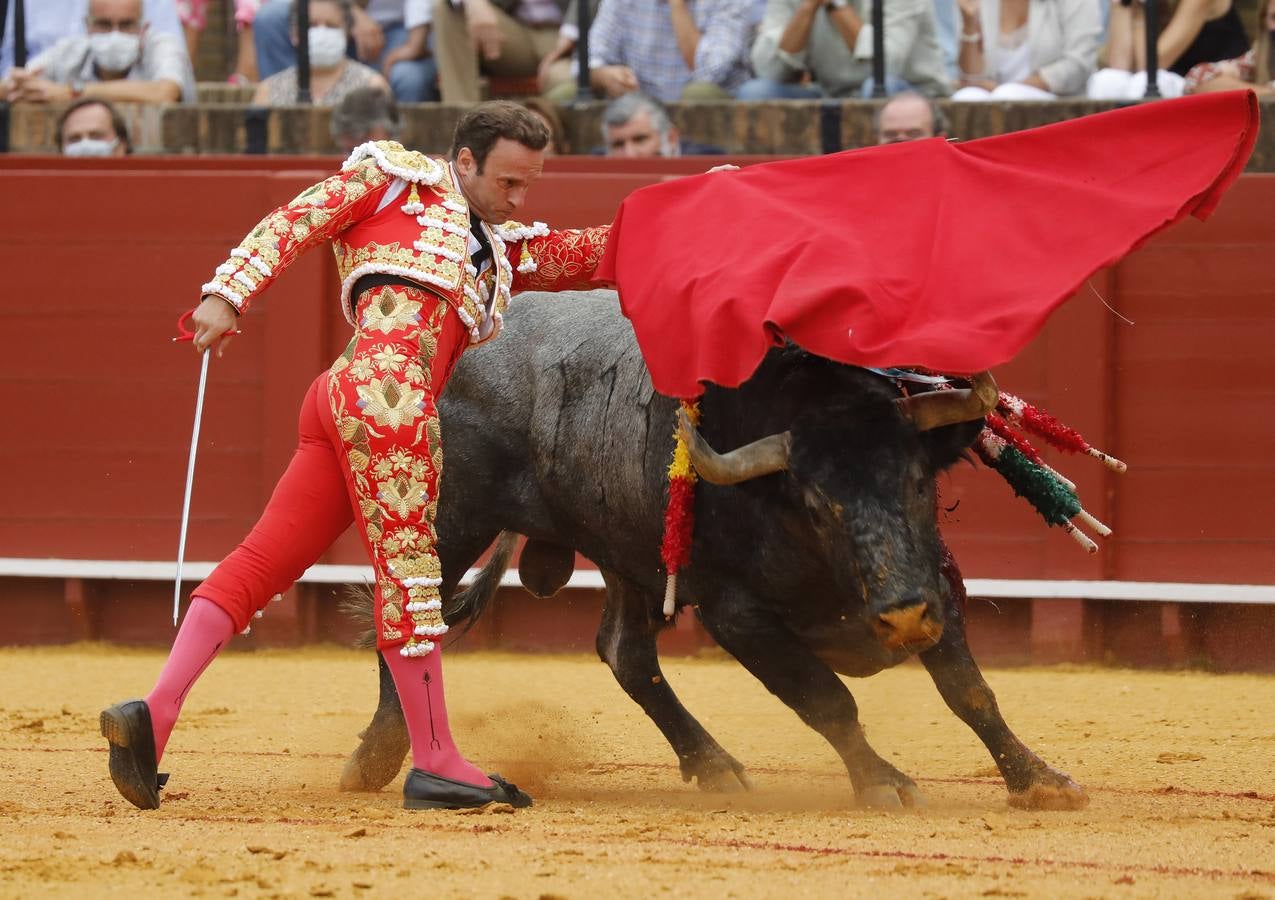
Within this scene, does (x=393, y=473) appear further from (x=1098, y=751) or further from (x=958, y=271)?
Result: (x=1098, y=751)

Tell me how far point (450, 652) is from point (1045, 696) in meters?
2.12

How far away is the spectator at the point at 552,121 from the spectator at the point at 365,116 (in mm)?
491

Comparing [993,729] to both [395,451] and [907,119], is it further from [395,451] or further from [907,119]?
[907,119]

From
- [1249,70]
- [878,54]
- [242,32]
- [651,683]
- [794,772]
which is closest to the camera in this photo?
[651,683]

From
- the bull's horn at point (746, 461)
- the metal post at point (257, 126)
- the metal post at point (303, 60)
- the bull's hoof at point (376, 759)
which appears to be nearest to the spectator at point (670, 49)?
the metal post at point (303, 60)

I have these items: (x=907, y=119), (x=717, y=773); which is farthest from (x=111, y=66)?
(x=717, y=773)

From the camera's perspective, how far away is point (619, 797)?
13.3 ft

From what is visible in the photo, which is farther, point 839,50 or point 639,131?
point 839,50

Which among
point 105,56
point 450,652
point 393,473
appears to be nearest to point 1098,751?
point 393,473

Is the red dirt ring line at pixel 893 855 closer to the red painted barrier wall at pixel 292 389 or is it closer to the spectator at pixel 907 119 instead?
the red painted barrier wall at pixel 292 389

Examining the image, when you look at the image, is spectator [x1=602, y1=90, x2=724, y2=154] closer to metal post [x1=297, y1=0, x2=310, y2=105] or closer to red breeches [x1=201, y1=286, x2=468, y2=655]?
metal post [x1=297, y1=0, x2=310, y2=105]

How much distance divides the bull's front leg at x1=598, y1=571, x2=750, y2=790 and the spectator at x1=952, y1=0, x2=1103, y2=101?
123 inches

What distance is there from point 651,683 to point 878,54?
3.23m

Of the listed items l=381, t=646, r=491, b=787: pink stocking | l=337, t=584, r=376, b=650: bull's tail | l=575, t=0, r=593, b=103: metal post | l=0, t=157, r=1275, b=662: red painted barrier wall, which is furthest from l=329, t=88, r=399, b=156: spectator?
l=381, t=646, r=491, b=787: pink stocking
